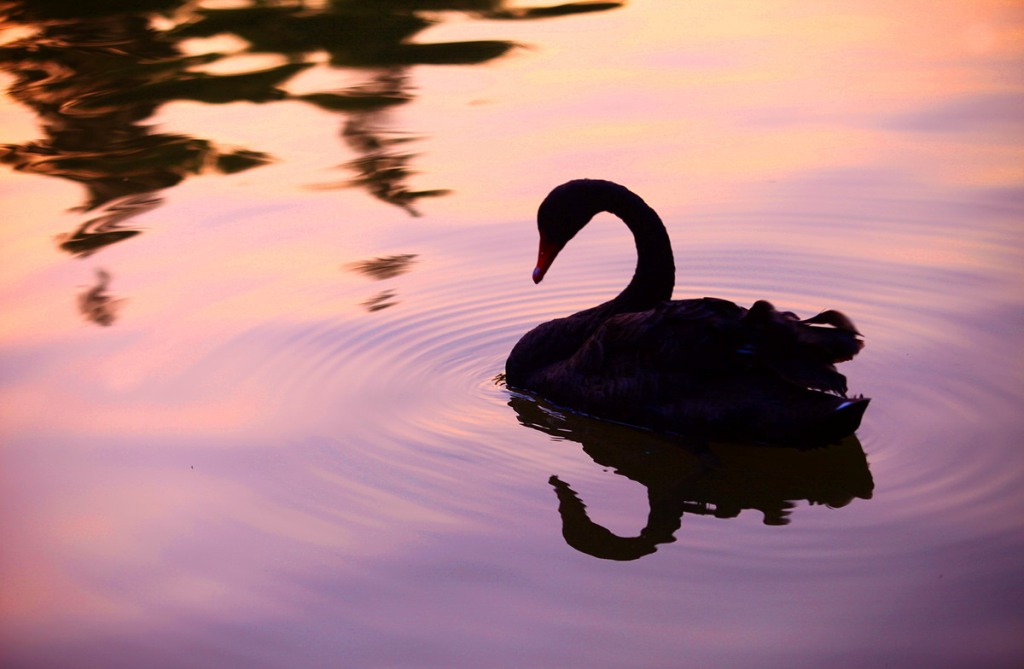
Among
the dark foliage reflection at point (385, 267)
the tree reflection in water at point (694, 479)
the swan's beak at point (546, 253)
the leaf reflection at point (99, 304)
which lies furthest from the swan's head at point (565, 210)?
the leaf reflection at point (99, 304)

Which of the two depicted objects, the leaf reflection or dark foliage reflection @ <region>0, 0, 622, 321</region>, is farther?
dark foliage reflection @ <region>0, 0, 622, 321</region>

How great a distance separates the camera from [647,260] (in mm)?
5465

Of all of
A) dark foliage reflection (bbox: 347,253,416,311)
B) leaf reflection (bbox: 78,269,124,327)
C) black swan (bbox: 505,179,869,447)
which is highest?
black swan (bbox: 505,179,869,447)

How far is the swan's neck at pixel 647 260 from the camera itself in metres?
5.43

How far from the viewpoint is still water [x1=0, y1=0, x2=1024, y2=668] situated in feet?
12.5

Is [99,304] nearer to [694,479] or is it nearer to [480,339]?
[480,339]

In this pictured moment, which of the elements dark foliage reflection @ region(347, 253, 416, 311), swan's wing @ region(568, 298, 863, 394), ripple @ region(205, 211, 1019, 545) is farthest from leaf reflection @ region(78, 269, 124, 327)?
swan's wing @ region(568, 298, 863, 394)

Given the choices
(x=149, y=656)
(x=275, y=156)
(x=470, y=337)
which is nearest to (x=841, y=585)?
(x=149, y=656)

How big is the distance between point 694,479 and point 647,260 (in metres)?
1.18

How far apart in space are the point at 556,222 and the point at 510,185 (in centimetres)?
198

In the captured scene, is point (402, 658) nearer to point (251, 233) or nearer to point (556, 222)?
point (556, 222)

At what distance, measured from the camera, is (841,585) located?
3764 mm

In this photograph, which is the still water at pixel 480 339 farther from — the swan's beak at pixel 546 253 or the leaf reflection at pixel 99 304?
the swan's beak at pixel 546 253

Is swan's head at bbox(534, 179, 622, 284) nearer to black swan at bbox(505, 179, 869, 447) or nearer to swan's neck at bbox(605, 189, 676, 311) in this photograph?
black swan at bbox(505, 179, 869, 447)
